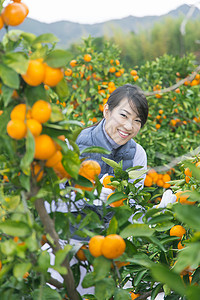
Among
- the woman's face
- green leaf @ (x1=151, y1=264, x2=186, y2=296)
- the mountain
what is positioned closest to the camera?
green leaf @ (x1=151, y1=264, x2=186, y2=296)

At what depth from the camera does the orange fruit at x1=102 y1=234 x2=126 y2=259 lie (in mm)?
557

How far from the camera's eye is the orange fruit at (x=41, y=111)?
1.65 ft

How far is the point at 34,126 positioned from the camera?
497 mm

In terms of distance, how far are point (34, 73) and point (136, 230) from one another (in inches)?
12.5

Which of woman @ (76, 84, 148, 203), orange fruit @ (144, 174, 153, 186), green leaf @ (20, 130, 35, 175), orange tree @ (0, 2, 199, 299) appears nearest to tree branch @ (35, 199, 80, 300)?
orange tree @ (0, 2, 199, 299)

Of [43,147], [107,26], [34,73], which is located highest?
[34,73]

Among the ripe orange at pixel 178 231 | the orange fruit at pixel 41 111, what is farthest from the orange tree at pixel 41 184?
the ripe orange at pixel 178 231

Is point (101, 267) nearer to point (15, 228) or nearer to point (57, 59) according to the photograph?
point (15, 228)

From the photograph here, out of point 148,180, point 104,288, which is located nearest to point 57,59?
point 104,288

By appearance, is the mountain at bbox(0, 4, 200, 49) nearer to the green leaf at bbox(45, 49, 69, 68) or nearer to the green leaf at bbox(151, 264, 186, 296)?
the green leaf at bbox(45, 49, 69, 68)

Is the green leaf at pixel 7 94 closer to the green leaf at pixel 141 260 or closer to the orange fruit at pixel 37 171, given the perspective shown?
→ the orange fruit at pixel 37 171

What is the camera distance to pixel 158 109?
9.23 feet

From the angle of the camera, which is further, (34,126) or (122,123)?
(122,123)

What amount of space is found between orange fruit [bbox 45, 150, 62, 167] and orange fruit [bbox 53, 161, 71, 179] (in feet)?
0.08
